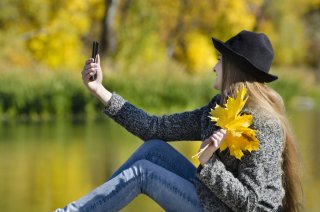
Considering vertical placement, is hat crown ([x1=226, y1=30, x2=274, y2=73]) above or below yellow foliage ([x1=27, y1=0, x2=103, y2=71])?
below

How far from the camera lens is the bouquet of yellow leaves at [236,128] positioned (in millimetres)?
3738

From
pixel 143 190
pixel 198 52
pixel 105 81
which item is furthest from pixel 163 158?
pixel 198 52

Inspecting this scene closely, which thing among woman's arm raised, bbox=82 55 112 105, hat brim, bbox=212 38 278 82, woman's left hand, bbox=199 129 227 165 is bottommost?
woman's left hand, bbox=199 129 227 165

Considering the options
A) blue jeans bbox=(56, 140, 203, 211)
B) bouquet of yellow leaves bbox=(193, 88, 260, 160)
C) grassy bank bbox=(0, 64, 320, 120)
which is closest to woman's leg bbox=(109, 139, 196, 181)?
blue jeans bbox=(56, 140, 203, 211)

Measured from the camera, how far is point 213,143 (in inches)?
147

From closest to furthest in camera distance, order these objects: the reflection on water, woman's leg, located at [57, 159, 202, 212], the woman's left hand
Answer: the woman's left hand
woman's leg, located at [57, 159, 202, 212]
the reflection on water

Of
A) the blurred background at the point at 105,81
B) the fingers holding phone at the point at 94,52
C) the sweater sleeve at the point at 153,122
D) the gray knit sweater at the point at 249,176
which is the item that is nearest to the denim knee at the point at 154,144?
the sweater sleeve at the point at 153,122

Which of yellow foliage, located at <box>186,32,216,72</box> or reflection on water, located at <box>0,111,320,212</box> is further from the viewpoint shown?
yellow foliage, located at <box>186,32,216,72</box>

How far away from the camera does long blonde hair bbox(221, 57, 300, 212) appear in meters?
3.99

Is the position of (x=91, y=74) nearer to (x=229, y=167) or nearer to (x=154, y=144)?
(x=154, y=144)

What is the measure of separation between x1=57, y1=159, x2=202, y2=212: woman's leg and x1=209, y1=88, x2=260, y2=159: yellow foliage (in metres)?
0.36

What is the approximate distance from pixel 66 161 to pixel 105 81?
39.1 feet

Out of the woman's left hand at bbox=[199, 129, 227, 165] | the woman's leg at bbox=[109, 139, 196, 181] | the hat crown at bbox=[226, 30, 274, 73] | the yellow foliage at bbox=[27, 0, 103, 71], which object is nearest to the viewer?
the woman's left hand at bbox=[199, 129, 227, 165]

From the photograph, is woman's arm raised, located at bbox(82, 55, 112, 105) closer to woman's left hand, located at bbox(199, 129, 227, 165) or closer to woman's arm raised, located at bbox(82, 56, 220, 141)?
woman's arm raised, located at bbox(82, 56, 220, 141)
